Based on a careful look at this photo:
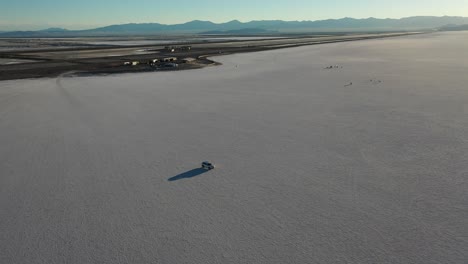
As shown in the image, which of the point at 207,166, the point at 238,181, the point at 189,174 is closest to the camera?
the point at 238,181

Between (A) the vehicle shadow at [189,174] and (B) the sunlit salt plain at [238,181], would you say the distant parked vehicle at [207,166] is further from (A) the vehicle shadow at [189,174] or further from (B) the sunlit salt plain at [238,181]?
(B) the sunlit salt plain at [238,181]

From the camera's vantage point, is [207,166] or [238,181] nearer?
[238,181]

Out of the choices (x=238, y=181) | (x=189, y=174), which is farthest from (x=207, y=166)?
(x=238, y=181)

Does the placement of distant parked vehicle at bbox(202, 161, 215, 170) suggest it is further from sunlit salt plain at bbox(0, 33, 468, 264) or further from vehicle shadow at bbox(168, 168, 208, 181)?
sunlit salt plain at bbox(0, 33, 468, 264)

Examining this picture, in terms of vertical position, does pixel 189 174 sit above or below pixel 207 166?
below

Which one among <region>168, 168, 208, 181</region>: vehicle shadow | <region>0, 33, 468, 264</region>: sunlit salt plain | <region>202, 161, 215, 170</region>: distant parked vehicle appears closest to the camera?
<region>0, 33, 468, 264</region>: sunlit salt plain

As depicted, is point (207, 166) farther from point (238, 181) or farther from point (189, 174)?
point (238, 181)

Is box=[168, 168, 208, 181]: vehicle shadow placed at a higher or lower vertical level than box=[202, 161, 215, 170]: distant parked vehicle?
lower

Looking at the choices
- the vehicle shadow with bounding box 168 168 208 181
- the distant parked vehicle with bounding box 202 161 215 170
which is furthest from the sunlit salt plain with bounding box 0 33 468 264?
the distant parked vehicle with bounding box 202 161 215 170

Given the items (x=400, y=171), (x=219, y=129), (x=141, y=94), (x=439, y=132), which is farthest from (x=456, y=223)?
(x=141, y=94)

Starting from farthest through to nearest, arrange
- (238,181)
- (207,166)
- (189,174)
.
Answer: (207,166)
(189,174)
(238,181)

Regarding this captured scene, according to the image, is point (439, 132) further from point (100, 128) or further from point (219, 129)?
point (100, 128)
